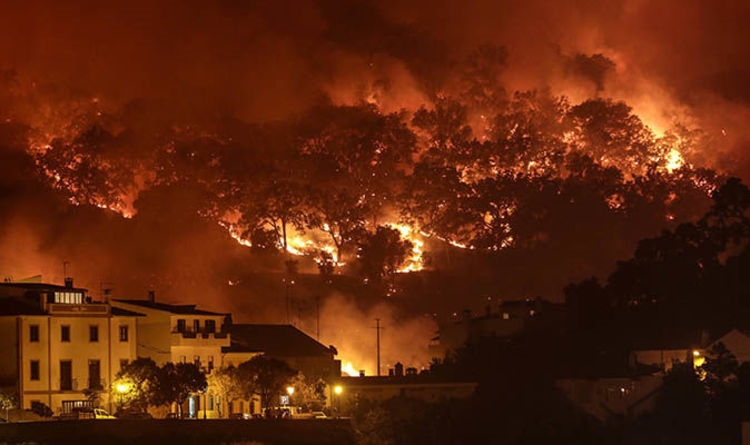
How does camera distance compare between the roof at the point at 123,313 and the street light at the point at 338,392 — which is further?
the street light at the point at 338,392

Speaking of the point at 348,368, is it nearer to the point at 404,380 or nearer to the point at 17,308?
the point at 404,380

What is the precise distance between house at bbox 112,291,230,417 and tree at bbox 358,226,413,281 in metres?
32.5

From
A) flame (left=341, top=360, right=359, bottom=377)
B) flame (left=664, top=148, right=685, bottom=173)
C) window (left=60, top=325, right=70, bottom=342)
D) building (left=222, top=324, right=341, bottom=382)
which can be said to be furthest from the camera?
flame (left=664, top=148, right=685, bottom=173)

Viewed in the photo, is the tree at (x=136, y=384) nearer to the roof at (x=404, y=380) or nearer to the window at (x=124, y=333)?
the window at (x=124, y=333)

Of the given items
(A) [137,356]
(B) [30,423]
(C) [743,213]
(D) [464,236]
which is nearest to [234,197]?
(D) [464,236]

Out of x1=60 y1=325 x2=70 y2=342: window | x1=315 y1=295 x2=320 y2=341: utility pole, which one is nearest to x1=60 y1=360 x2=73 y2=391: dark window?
x1=60 y1=325 x2=70 y2=342: window

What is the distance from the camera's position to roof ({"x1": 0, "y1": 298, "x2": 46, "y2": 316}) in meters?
81.2

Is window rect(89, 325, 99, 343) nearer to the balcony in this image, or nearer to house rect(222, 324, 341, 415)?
the balcony

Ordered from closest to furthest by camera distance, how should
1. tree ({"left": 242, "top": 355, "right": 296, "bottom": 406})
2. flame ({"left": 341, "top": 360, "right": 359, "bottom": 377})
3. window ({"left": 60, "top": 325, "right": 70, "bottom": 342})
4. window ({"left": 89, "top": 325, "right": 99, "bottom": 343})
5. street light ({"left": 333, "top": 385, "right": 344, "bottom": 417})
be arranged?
window ({"left": 60, "top": 325, "right": 70, "bottom": 342}), window ({"left": 89, "top": 325, "right": 99, "bottom": 343}), tree ({"left": 242, "top": 355, "right": 296, "bottom": 406}), street light ({"left": 333, "top": 385, "right": 344, "bottom": 417}), flame ({"left": 341, "top": 360, "right": 359, "bottom": 377})

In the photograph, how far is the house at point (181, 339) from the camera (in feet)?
288

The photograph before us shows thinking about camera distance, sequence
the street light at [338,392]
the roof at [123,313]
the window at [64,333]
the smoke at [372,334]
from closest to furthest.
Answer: the window at [64,333] < the roof at [123,313] < the street light at [338,392] < the smoke at [372,334]

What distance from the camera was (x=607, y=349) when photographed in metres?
96.0

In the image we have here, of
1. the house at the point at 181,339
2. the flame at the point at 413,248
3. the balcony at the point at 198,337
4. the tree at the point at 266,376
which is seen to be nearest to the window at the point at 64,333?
the house at the point at 181,339

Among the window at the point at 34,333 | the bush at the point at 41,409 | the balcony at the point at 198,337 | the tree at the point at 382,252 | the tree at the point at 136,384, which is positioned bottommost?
the bush at the point at 41,409
